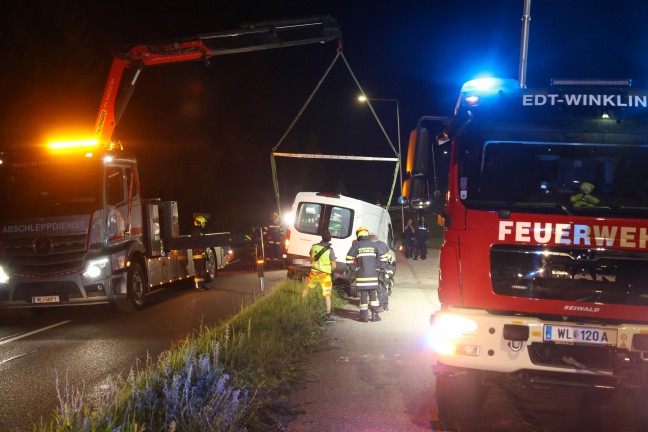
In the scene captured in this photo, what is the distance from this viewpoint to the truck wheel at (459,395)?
5484 millimetres

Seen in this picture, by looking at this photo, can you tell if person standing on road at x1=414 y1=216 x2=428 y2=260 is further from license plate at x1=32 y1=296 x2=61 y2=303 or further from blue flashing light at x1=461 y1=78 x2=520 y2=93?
blue flashing light at x1=461 y1=78 x2=520 y2=93

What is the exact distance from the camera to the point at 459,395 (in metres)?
5.52

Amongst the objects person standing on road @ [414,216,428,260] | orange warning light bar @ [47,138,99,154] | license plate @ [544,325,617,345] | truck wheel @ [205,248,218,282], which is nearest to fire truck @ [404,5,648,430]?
license plate @ [544,325,617,345]

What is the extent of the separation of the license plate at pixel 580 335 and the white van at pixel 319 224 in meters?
9.38

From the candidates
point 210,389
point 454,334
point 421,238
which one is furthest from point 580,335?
point 421,238

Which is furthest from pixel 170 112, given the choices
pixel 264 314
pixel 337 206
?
pixel 264 314

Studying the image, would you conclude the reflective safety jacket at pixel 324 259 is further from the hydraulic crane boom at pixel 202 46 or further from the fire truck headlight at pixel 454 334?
the fire truck headlight at pixel 454 334

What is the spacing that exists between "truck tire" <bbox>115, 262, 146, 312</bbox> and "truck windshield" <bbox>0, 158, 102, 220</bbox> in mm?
1697

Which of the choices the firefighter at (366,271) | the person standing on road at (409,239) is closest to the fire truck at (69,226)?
the firefighter at (366,271)

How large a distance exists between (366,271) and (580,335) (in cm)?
565

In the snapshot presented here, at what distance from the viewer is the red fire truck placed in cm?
500

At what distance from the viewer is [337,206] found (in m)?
14.6

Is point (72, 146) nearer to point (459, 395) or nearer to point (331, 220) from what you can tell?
point (331, 220)

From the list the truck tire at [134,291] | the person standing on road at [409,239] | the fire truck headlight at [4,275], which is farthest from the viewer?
the person standing on road at [409,239]
